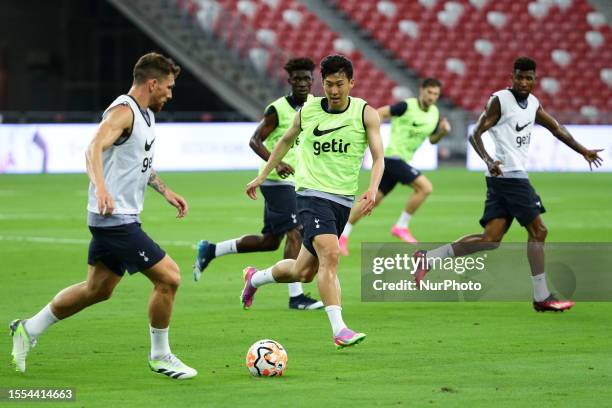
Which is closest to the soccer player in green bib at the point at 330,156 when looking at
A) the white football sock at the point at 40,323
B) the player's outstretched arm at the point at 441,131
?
the white football sock at the point at 40,323

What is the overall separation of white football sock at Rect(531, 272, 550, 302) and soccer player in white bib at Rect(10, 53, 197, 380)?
4.53m

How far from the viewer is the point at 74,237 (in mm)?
19016

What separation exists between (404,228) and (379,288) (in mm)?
5918

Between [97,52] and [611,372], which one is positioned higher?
[97,52]

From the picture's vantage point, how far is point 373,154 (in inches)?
393

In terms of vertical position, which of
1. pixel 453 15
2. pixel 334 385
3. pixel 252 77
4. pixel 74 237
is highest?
pixel 453 15

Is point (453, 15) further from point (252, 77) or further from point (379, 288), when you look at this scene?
point (379, 288)

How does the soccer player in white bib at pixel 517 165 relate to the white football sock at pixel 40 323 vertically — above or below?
above

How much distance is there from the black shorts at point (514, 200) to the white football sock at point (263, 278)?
2.34m

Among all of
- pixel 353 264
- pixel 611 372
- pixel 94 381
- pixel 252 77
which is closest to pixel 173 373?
pixel 94 381

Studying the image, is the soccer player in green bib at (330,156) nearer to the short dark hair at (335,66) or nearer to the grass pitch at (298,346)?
the short dark hair at (335,66)

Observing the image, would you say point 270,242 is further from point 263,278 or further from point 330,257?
point 330,257

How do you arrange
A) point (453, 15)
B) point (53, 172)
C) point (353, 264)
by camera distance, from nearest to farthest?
point (353, 264) < point (53, 172) < point (453, 15)

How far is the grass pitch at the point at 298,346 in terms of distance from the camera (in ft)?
26.6
